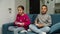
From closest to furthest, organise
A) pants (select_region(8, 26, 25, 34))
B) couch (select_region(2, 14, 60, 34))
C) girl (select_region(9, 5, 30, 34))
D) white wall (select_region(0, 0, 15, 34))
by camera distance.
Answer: couch (select_region(2, 14, 60, 34)) < pants (select_region(8, 26, 25, 34)) < girl (select_region(9, 5, 30, 34)) < white wall (select_region(0, 0, 15, 34))

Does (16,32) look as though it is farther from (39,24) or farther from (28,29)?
(39,24)

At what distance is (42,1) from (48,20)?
103cm

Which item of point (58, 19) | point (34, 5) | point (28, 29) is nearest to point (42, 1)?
point (34, 5)

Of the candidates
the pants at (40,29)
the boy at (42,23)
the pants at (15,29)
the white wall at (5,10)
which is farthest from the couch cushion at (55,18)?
the white wall at (5,10)

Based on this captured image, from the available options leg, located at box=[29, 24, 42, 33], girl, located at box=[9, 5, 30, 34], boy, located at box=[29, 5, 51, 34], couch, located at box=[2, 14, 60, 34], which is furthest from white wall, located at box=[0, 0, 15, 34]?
leg, located at box=[29, 24, 42, 33]

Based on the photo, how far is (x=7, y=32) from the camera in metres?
3.33

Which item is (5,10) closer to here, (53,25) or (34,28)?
(34,28)

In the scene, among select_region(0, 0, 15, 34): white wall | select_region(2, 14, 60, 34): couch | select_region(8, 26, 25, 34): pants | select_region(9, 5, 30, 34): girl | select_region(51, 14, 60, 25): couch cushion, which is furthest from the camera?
select_region(0, 0, 15, 34): white wall

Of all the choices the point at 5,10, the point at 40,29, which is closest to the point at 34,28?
the point at 40,29

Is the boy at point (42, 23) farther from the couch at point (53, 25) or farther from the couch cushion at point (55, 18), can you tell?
the couch cushion at point (55, 18)

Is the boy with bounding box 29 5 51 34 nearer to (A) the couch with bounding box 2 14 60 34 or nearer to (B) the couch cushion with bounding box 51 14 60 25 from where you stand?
(A) the couch with bounding box 2 14 60 34

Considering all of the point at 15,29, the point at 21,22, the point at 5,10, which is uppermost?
the point at 5,10

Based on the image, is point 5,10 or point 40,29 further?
point 5,10

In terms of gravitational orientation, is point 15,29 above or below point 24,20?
below
